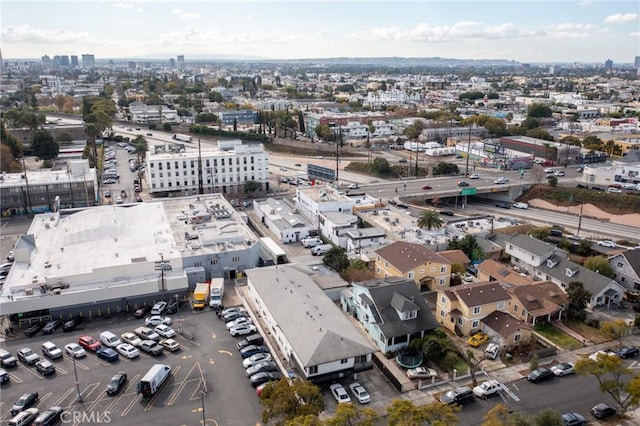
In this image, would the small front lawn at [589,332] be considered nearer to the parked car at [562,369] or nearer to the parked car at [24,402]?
the parked car at [562,369]

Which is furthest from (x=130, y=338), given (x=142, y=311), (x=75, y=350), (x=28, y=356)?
(x=28, y=356)

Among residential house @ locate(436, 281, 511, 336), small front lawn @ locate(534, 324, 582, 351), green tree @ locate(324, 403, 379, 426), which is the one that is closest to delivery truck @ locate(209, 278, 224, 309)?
residential house @ locate(436, 281, 511, 336)

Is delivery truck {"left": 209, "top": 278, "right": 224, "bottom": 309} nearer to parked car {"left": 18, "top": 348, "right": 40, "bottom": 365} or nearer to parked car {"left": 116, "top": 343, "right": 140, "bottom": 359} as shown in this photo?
parked car {"left": 116, "top": 343, "right": 140, "bottom": 359}

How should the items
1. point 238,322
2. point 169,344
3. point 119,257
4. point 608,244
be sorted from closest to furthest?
point 169,344
point 238,322
point 119,257
point 608,244

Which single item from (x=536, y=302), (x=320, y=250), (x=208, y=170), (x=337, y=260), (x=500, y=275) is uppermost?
(x=208, y=170)

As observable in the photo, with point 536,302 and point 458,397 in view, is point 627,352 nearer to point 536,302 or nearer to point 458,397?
point 536,302

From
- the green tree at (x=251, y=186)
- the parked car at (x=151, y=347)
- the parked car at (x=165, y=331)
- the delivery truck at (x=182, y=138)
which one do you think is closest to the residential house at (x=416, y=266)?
the parked car at (x=165, y=331)
